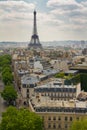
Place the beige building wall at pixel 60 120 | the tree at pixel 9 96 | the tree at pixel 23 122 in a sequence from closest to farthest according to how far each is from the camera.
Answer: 1. the tree at pixel 23 122
2. the beige building wall at pixel 60 120
3. the tree at pixel 9 96

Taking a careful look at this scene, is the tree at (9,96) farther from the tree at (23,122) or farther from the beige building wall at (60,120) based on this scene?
the tree at (23,122)

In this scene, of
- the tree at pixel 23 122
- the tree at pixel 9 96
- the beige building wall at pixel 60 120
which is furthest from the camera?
the tree at pixel 9 96

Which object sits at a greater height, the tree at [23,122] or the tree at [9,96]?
the tree at [23,122]

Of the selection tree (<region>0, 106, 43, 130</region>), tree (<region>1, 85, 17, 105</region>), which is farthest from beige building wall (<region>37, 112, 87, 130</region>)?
tree (<region>1, 85, 17, 105</region>)

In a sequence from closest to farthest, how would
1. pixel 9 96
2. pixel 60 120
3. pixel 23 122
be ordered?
pixel 23 122, pixel 60 120, pixel 9 96

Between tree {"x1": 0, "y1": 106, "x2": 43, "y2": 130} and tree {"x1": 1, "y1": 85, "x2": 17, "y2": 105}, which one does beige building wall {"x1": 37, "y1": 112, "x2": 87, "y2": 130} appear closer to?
tree {"x1": 0, "y1": 106, "x2": 43, "y2": 130}

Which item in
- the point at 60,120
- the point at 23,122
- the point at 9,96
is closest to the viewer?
the point at 23,122

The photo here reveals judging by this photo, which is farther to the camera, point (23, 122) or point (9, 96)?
point (9, 96)

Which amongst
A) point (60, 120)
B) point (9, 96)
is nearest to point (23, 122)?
point (60, 120)

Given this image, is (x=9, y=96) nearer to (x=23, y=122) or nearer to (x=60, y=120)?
(x=60, y=120)

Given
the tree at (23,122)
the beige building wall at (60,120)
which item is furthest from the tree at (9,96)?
the tree at (23,122)

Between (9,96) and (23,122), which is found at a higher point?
(23,122)
